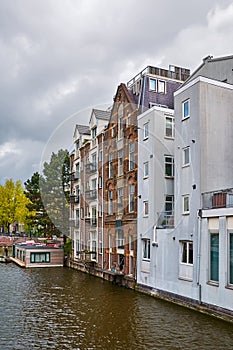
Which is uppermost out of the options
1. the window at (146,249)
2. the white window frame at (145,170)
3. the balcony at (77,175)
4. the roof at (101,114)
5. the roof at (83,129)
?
the roof at (101,114)

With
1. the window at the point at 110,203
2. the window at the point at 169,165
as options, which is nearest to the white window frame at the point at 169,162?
the window at the point at 169,165

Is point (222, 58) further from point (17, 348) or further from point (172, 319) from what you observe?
point (17, 348)

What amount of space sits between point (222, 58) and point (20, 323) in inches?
693

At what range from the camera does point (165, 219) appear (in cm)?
2417

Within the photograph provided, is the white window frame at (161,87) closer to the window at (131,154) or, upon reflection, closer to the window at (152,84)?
the window at (152,84)

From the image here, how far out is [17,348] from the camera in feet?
45.3

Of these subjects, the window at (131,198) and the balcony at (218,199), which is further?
the window at (131,198)

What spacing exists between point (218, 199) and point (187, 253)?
4.04 m

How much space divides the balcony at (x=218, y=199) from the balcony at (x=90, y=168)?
18857mm

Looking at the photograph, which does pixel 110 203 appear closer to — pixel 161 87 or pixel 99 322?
pixel 161 87

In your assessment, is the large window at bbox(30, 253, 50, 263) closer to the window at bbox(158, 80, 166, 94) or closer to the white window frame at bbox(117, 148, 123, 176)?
the white window frame at bbox(117, 148, 123, 176)

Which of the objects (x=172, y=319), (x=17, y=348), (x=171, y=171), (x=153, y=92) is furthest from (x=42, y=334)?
(x=153, y=92)

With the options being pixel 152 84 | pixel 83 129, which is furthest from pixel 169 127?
pixel 83 129

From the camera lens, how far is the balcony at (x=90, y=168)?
123 ft
